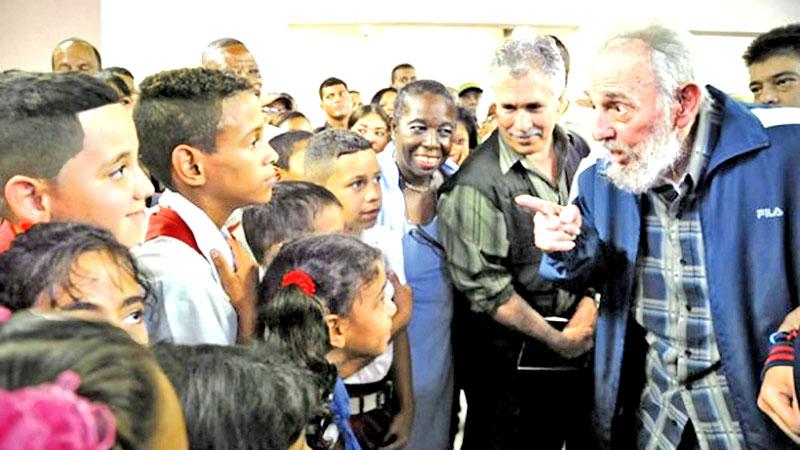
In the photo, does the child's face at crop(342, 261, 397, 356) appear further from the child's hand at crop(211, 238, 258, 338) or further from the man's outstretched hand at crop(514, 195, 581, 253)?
the man's outstretched hand at crop(514, 195, 581, 253)

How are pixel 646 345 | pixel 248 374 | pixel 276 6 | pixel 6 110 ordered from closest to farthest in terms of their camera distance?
1. pixel 248 374
2. pixel 6 110
3. pixel 646 345
4. pixel 276 6

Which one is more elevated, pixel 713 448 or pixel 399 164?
pixel 399 164

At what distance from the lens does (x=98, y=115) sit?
5.14 ft

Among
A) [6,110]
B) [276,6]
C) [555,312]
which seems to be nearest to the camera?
[6,110]

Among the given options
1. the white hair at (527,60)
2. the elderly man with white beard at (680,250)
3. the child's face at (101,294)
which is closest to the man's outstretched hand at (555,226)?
the elderly man with white beard at (680,250)

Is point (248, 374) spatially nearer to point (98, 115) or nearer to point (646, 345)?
point (98, 115)

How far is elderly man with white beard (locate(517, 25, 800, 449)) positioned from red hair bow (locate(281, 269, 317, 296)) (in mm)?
591

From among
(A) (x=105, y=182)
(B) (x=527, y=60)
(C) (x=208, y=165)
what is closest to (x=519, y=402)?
(B) (x=527, y=60)

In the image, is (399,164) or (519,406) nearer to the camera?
(519,406)

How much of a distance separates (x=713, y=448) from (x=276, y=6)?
647 centimetres

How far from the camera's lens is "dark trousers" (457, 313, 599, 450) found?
2697mm

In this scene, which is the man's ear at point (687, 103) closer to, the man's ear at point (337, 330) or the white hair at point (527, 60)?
the white hair at point (527, 60)

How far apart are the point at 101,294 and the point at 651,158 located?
1.33 meters

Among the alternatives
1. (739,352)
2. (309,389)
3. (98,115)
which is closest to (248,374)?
(309,389)
